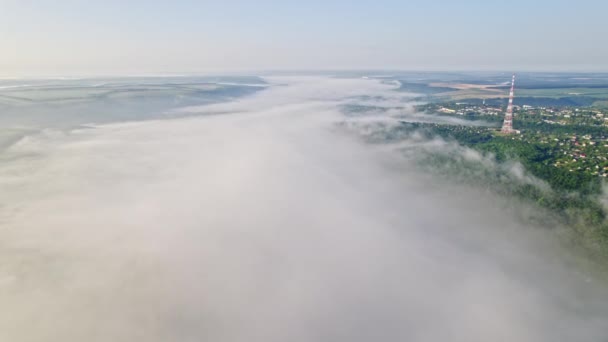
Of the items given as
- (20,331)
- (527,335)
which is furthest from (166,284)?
(527,335)

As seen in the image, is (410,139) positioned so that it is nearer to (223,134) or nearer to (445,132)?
(445,132)

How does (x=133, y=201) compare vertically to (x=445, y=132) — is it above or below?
below

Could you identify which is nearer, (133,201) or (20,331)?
(20,331)

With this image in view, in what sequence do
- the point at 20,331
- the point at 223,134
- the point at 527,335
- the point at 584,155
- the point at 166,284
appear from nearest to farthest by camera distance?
the point at 20,331
the point at 527,335
the point at 166,284
the point at 584,155
the point at 223,134

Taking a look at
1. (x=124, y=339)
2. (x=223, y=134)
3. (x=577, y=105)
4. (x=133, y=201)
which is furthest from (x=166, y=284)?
(x=577, y=105)

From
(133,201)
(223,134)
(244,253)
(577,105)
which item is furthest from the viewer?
(577,105)

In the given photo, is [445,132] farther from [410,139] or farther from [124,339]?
[124,339]

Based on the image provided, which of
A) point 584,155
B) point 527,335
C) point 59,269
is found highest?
point 584,155
